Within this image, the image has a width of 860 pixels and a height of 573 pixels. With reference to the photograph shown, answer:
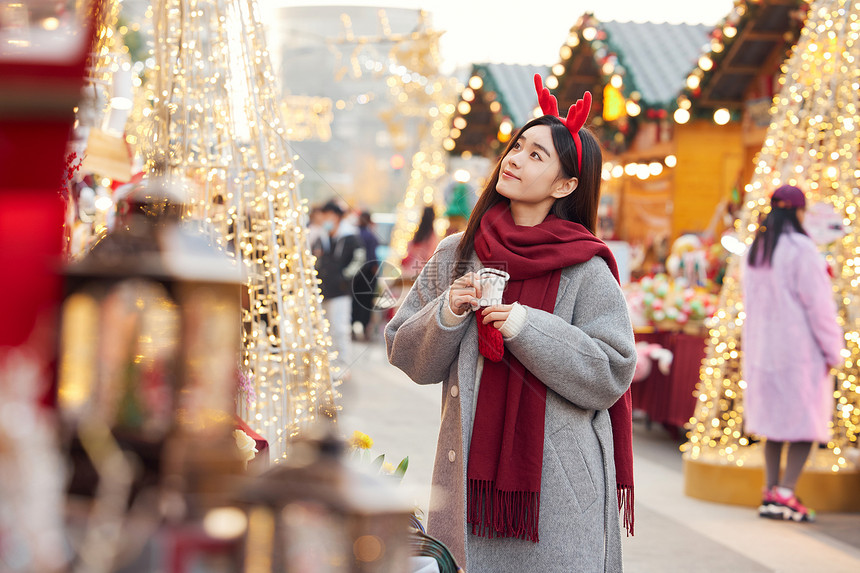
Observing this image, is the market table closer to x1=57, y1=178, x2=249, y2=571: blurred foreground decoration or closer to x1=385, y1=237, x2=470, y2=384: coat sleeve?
x1=385, y1=237, x2=470, y2=384: coat sleeve

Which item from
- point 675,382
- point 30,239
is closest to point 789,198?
point 675,382

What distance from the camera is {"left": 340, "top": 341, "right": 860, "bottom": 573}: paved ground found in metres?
4.75

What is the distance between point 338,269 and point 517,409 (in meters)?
4.43

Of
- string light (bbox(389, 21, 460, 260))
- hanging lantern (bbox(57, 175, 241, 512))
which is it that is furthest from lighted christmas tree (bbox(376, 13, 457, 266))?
hanging lantern (bbox(57, 175, 241, 512))

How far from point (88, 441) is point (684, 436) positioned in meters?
8.05

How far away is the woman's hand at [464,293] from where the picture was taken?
2.30 meters

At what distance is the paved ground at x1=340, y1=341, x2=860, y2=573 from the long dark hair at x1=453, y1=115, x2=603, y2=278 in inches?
35.1

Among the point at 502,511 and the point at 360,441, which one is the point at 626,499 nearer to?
the point at 502,511

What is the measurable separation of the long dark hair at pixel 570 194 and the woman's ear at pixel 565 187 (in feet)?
0.04

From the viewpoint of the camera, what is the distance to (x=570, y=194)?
8.40 ft

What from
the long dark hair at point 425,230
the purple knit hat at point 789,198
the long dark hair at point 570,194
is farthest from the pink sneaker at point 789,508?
the long dark hair at point 425,230

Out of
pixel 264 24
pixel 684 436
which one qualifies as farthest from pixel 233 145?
pixel 684 436

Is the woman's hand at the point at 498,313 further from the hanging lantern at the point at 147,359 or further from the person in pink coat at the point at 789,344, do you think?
the person in pink coat at the point at 789,344

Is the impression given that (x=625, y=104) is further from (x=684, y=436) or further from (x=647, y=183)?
(x=684, y=436)
